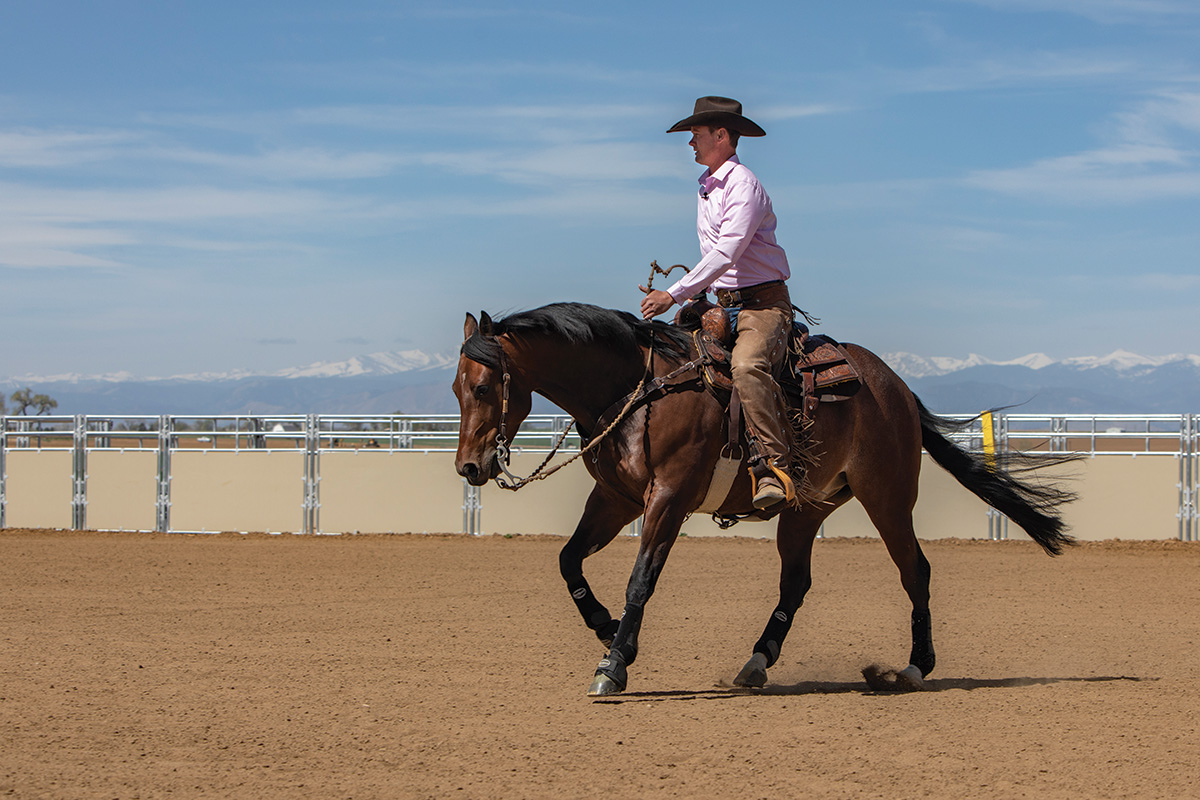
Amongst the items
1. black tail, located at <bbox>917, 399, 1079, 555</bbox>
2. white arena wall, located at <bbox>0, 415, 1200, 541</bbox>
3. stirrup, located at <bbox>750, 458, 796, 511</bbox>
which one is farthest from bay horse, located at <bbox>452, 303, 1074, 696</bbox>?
white arena wall, located at <bbox>0, 415, 1200, 541</bbox>

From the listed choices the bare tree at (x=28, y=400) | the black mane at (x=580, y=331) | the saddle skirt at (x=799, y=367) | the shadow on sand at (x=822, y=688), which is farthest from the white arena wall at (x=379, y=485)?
the bare tree at (x=28, y=400)

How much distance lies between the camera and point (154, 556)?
1298cm

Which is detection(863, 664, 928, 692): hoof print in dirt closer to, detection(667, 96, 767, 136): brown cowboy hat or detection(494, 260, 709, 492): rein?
detection(494, 260, 709, 492): rein

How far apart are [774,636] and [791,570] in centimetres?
44

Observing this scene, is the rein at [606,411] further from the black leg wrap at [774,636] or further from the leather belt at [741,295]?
the black leg wrap at [774,636]

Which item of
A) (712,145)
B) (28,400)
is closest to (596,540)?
(712,145)

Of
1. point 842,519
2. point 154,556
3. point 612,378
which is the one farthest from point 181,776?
point 842,519

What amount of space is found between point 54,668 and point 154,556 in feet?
23.8

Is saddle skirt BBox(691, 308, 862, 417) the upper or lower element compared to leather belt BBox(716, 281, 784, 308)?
lower

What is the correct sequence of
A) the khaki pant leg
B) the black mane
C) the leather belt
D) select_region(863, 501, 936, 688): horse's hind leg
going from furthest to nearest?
select_region(863, 501, 936, 688): horse's hind leg
the leather belt
the khaki pant leg
the black mane

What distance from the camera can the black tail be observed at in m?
6.74

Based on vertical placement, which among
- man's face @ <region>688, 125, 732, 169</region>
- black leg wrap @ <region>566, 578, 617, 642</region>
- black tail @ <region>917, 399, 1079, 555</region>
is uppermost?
man's face @ <region>688, 125, 732, 169</region>

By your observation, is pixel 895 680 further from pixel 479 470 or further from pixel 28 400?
pixel 28 400

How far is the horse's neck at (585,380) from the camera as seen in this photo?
5516 mm
